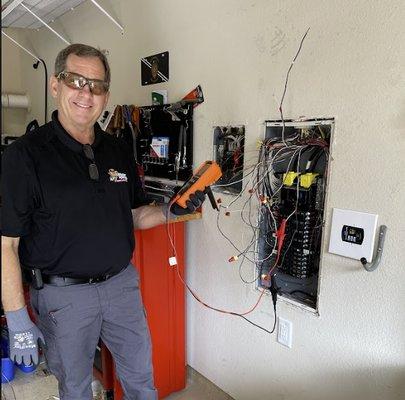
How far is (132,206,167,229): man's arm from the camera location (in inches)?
59.0

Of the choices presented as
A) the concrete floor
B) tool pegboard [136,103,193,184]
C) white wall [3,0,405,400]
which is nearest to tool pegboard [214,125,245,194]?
white wall [3,0,405,400]

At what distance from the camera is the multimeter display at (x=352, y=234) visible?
1131 millimetres

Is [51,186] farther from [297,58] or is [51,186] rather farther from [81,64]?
[297,58]

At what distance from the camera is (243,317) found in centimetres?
160

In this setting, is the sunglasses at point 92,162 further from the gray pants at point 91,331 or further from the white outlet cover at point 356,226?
the white outlet cover at point 356,226

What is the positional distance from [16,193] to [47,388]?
1.29m

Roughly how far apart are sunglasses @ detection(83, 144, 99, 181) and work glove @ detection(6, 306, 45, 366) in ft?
1.68

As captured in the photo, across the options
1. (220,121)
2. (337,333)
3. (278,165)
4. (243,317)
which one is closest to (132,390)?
(243,317)

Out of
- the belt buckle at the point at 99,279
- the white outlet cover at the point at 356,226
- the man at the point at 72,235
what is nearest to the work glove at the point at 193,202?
the man at the point at 72,235

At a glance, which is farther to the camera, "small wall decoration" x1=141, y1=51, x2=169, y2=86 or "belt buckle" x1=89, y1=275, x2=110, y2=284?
"small wall decoration" x1=141, y1=51, x2=169, y2=86

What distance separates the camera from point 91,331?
1299 mm

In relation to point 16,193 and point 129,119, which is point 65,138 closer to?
point 16,193

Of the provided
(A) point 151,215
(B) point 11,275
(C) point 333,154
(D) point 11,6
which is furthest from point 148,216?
(D) point 11,6

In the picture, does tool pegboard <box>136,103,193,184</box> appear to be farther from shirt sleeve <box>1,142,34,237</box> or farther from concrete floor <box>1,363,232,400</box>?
concrete floor <box>1,363,232,400</box>
